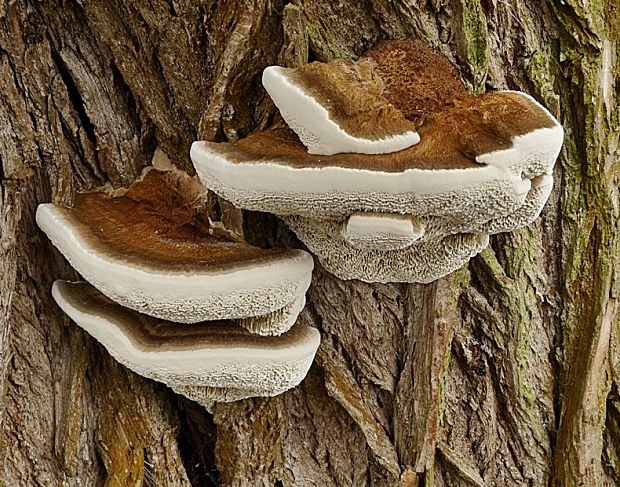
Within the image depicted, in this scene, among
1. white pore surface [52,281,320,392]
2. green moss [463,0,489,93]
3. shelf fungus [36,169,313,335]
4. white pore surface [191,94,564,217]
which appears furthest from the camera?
green moss [463,0,489,93]

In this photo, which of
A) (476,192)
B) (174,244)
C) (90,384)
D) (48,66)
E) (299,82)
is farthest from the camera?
(90,384)

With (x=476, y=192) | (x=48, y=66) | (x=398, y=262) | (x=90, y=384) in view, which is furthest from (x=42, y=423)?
(x=476, y=192)

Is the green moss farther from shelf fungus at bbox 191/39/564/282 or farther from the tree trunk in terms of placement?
shelf fungus at bbox 191/39/564/282

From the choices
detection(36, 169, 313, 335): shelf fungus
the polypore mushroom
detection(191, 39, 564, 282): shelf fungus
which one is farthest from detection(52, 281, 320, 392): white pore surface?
detection(191, 39, 564, 282): shelf fungus

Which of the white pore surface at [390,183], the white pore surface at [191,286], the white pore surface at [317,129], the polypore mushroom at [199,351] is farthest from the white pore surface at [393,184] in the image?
the polypore mushroom at [199,351]

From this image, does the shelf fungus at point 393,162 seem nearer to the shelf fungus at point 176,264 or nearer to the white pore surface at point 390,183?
the white pore surface at point 390,183

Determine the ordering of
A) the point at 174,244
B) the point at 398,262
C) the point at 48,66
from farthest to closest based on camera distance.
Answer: the point at 48,66 → the point at 398,262 → the point at 174,244

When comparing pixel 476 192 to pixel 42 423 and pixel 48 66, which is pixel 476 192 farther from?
pixel 42 423
